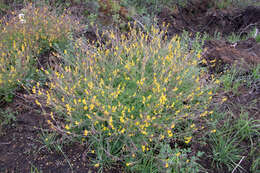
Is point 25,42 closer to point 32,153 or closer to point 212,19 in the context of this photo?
point 32,153

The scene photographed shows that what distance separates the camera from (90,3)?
17.7ft

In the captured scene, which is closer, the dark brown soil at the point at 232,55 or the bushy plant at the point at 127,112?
the bushy plant at the point at 127,112

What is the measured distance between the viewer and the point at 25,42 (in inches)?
135

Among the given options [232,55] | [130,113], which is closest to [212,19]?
[232,55]

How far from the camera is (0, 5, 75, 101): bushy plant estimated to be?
298 centimetres

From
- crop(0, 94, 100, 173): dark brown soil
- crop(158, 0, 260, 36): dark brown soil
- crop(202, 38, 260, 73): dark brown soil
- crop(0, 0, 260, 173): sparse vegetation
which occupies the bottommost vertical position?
crop(0, 94, 100, 173): dark brown soil

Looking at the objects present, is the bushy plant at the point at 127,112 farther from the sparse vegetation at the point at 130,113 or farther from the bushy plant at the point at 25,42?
the bushy plant at the point at 25,42

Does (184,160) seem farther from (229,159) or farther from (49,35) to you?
(49,35)

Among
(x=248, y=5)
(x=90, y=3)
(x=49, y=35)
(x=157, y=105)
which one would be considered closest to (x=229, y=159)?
(x=157, y=105)

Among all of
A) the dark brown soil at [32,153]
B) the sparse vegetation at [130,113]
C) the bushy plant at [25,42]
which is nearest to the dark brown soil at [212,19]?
the sparse vegetation at [130,113]

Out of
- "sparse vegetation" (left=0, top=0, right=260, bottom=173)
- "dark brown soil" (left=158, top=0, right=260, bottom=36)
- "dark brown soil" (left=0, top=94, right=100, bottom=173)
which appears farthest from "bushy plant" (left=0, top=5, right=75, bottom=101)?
"dark brown soil" (left=158, top=0, right=260, bottom=36)

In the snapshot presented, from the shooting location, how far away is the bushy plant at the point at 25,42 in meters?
2.98

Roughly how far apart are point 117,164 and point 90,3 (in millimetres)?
4349

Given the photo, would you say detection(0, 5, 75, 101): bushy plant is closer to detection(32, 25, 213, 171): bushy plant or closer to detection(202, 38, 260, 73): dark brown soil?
detection(32, 25, 213, 171): bushy plant
